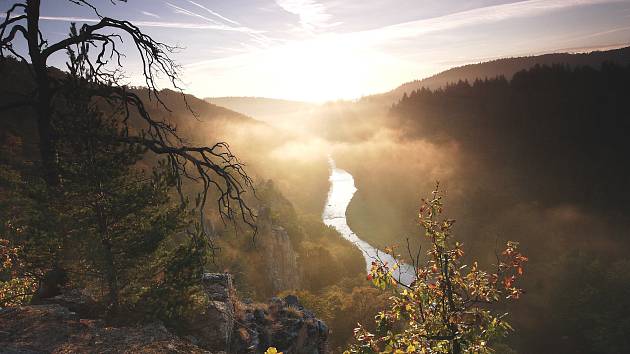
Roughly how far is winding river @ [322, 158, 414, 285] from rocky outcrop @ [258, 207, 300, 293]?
1961cm

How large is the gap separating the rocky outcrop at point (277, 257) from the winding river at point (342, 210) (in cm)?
1961

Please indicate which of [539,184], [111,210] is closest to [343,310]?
[111,210]

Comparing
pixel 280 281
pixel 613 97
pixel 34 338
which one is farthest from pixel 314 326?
pixel 613 97

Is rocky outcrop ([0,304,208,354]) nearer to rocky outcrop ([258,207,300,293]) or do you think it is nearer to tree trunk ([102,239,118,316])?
tree trunk ([102,239,118,316])

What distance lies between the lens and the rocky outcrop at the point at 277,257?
50.3 metres

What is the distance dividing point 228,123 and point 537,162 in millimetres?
107098

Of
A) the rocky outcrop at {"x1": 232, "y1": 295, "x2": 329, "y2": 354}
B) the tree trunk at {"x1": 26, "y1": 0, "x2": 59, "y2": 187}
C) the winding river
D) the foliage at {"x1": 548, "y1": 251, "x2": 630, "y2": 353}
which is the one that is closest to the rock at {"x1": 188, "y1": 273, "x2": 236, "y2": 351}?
the rocky outcrop at {"x1": 232, "y1": 295, "x2": 329, "y2": 354}

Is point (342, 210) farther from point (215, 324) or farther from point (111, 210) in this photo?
point (111, 210)

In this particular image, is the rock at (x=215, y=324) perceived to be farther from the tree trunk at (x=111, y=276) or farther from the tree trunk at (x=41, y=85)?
the tree trunk at (x=41, y=85)

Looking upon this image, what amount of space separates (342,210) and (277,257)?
208 ft

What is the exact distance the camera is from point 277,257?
171ft

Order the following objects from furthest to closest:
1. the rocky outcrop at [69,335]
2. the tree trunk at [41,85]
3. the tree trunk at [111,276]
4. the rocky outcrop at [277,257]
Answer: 1. the rocky outcrop at [277,257]
2. the tree trunk at [111,276]
3. the rocky outcrop at [69,335]
4. the tree trunk at [41,85]

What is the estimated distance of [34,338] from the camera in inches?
373

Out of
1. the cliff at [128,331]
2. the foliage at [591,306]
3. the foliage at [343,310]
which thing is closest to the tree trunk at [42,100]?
the cliff at [128,331]
